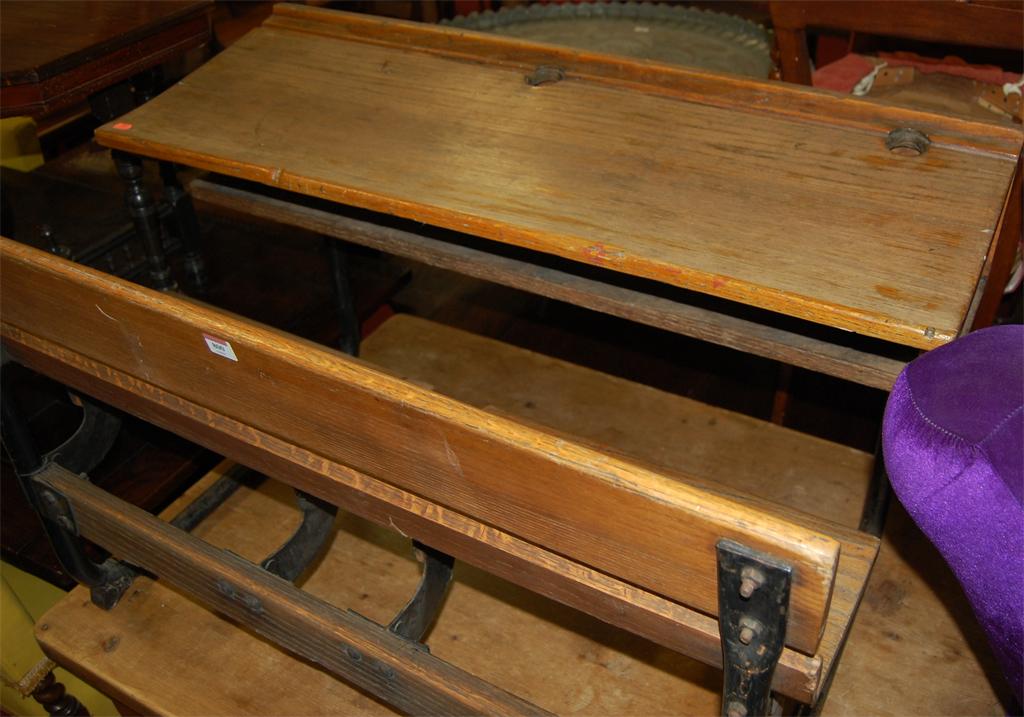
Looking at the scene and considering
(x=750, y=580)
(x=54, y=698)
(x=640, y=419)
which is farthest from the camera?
(x=640, y=419)

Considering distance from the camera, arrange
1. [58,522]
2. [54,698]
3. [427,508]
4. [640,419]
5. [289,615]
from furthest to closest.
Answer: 1. [640,419]
2. [54,698]
3. [58,522]
4. [289,615]
5. [427,508]

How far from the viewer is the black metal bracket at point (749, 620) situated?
0.81 m

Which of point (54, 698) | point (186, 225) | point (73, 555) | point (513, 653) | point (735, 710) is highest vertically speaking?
point (735, 710)

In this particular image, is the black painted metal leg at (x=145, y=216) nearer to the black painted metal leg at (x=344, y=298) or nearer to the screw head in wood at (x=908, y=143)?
the black painted metal leg at (x=344, y=298)

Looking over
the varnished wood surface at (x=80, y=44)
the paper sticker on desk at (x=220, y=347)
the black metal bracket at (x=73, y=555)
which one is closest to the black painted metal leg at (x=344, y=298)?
the varnished wood surface at (x=80, y=44)

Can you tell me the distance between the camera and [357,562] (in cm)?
183

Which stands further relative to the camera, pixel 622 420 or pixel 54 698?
pixel 622 420

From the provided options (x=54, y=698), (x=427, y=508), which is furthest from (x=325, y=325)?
(x=427, y=508)

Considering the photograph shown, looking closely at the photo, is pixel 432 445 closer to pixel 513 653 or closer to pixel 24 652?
pixel 513 653

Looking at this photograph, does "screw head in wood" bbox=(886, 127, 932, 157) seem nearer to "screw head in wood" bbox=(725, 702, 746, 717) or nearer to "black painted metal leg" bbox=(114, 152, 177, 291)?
"screw head in wood" bbox=(725, 702, 746, 717)

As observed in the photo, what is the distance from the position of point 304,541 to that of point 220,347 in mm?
564

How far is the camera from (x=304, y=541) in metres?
1.54

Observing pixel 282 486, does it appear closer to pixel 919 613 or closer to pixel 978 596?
pixel 919 613

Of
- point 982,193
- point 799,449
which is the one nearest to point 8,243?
point 982,193
